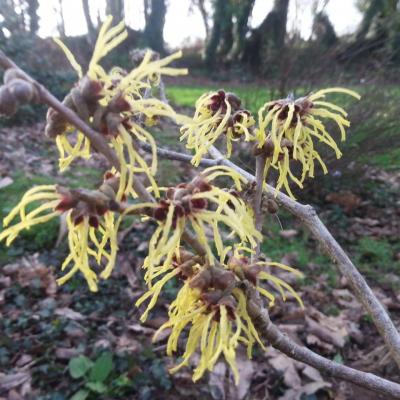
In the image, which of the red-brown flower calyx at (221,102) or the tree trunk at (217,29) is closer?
the red-brown flower calyx at (221,102)

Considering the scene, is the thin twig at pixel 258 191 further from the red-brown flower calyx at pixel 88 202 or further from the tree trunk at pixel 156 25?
the tree trunk at pixel 156 25

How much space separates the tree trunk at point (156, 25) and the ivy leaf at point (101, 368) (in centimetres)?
1793

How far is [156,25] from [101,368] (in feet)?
62.5

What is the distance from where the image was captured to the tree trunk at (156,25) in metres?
19.4

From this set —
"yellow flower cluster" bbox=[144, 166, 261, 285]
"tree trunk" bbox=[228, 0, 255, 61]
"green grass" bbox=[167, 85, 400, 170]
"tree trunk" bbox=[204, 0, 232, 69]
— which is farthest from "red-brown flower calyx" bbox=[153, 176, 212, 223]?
"tree trunk" bbox=[204, 0, 232, 69]

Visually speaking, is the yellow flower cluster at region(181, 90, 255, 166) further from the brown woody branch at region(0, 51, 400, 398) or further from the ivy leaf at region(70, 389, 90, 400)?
the ivy leaf at region(70, 389, 90, 400)

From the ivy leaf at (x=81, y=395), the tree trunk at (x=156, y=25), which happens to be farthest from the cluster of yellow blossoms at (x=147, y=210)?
the tree trunk at (x=156, y=25)

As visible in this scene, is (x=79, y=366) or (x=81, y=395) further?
(x=79, y=366)

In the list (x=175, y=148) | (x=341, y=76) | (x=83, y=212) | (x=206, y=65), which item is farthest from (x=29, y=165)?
(x=206, y=65)

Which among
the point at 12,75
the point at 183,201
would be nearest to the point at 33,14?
the point at 12,75

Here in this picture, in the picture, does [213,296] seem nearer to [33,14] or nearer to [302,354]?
[302,354]

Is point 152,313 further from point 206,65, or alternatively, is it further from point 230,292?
point 206,65

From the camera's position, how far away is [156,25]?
19.7 m

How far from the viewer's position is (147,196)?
0.89 meters
